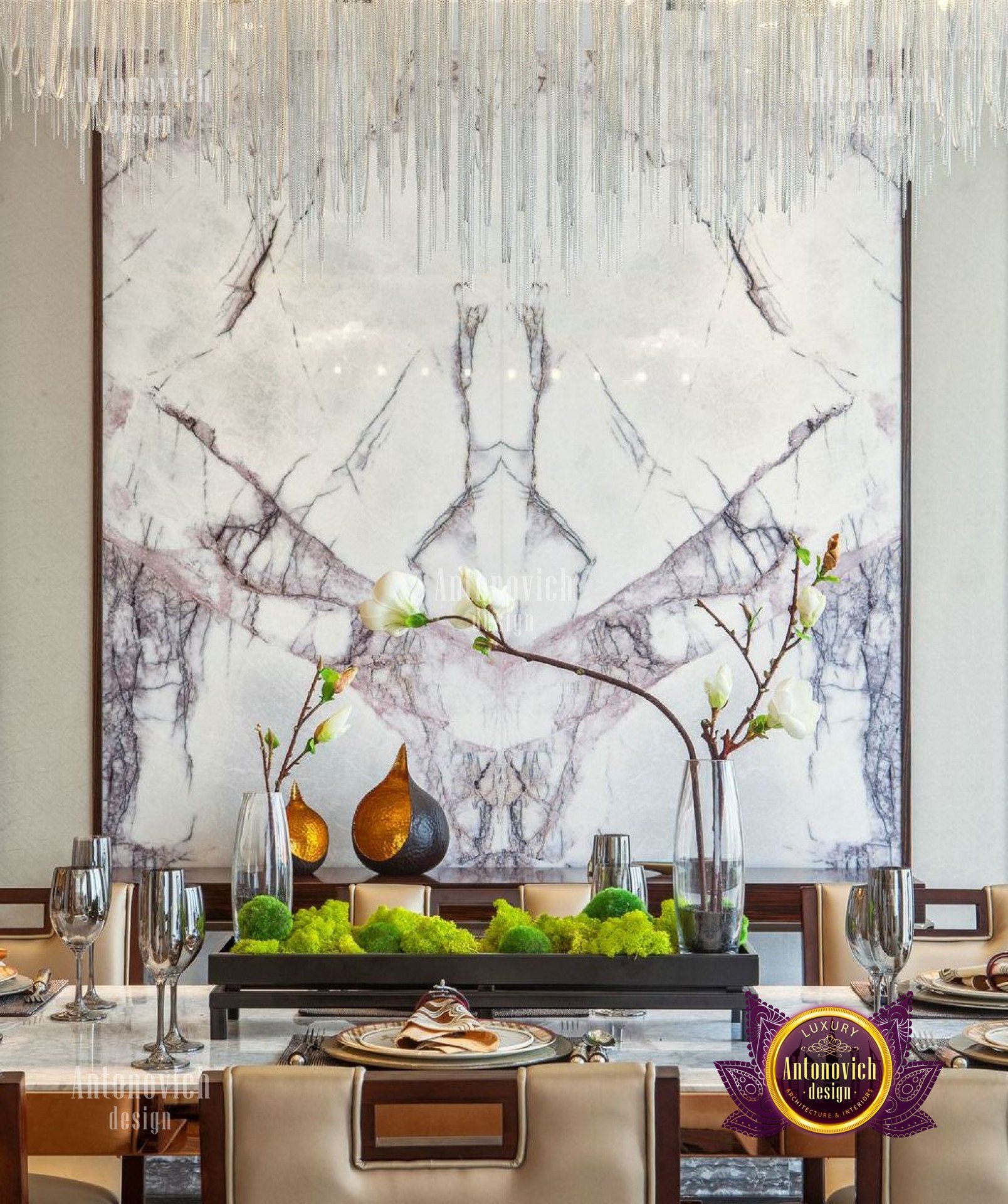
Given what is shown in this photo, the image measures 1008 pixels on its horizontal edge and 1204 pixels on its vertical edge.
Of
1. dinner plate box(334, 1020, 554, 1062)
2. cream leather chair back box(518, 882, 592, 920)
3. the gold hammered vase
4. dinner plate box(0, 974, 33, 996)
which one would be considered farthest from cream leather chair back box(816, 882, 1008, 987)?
dinner plate box(0, 974, 33, 996)

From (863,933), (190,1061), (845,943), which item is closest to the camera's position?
(190,1061)

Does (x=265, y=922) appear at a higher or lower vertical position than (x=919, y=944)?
higher

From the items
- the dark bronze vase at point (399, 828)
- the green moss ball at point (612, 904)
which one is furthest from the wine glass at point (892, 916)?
the dark bronze vase at point (399, 828)

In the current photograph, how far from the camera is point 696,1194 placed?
3627 mm

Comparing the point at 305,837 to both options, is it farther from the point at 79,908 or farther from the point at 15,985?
the point at 79,908

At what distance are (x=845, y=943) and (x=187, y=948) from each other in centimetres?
146

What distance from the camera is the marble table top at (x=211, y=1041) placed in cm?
181

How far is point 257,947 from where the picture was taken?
209 cm

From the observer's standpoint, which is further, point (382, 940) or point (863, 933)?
point (382, 940)

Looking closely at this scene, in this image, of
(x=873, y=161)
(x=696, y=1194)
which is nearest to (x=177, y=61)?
(x=873, y=161)

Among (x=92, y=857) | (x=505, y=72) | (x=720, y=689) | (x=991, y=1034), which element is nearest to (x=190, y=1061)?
(x=92, y=857)

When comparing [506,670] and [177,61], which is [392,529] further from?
[177,61]

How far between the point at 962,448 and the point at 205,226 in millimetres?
2220

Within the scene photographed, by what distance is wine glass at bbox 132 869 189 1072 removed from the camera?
1905mm
